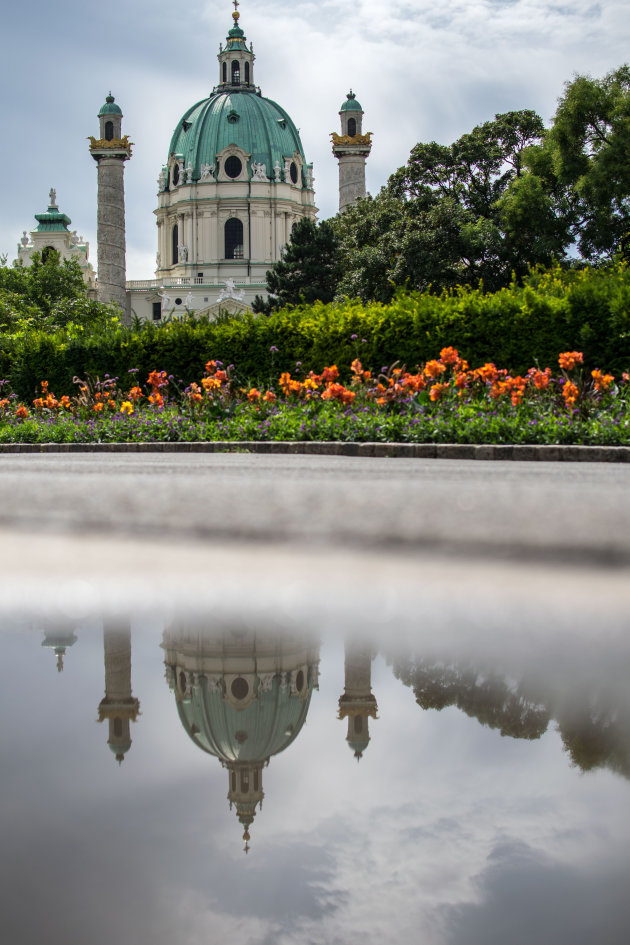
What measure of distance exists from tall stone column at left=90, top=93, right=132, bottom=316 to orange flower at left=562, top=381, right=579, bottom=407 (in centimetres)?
5499

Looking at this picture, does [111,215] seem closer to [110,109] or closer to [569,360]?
[110,109]

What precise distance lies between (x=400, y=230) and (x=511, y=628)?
98.1 ft

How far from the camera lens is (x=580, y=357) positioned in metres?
11.4

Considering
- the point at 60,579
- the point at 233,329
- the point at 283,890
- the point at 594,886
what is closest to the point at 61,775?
the point at 283,890

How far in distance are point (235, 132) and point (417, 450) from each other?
79.2 meters

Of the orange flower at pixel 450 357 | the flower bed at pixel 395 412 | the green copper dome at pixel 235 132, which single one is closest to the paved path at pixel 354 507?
the flower bed at pixel 395 412

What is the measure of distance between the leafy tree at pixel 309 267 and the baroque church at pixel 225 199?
25199 mm

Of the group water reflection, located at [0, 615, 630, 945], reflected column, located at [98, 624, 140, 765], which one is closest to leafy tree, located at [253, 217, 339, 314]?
reflected column, located at [98, 624, 140, 765]

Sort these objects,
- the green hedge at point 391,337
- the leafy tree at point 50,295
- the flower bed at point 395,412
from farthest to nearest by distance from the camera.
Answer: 1. the leafy tree at point 50,295
2. the green hedge at point 391,337
3. the flower bed at point 395,412

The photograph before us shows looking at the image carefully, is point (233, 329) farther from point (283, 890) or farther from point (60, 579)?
point (283, 890)

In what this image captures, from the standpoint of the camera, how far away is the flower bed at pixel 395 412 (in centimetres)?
960

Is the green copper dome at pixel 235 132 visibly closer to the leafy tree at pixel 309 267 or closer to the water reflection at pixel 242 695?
the leafy tree at pixel 309 267

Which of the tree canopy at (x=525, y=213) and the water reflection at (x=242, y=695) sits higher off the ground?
the tree canopy at (x=525, y=213)

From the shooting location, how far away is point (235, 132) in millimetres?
82500
